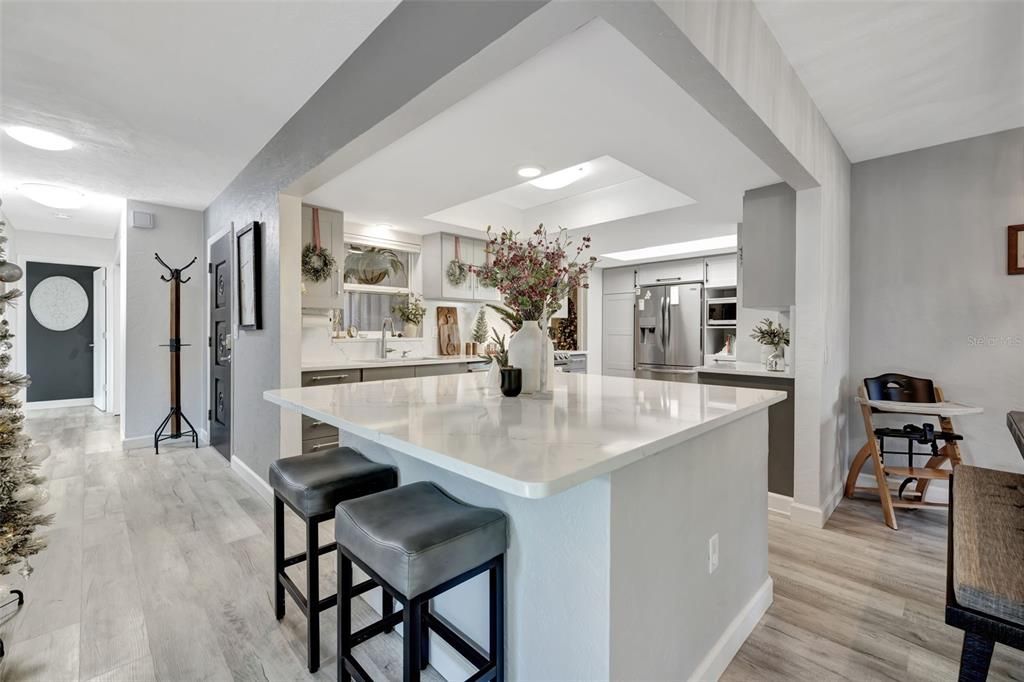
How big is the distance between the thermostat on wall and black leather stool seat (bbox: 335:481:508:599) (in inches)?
178

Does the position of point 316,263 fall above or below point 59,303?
above

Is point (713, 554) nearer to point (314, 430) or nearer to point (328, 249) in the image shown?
point (314, 430)

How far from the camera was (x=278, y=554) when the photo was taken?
1814 mm

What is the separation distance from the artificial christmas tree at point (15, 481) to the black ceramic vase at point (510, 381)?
167 cm

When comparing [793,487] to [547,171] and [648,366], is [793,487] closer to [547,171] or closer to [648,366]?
[547,171]

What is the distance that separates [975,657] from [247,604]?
238 centimetres

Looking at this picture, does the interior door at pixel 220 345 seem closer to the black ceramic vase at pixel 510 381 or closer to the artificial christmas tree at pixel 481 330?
the artificial christmas tree at pixel 481 330

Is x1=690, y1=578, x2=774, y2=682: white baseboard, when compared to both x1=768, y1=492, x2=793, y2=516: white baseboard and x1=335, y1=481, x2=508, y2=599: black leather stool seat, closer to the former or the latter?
x1=335, y1=481, x2=508, y2=599: black leather stool seat

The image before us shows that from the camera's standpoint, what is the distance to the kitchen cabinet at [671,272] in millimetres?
5738

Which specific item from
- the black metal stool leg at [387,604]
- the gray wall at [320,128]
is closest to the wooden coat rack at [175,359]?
the gray wall at [320,128]

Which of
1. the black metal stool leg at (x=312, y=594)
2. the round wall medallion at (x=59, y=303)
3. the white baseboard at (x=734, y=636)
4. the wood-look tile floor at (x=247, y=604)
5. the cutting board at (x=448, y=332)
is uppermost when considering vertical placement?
the round wall medallion at (x=59, y=303)

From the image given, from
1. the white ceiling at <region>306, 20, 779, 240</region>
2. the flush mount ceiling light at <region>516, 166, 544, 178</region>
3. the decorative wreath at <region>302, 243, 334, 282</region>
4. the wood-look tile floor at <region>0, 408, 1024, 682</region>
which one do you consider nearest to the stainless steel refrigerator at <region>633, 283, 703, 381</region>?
the white ceiling at <region>306, 20, 779, 240</region>

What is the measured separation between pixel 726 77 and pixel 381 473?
183cm

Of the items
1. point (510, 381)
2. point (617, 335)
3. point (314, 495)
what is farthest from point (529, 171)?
point (617, 335)
